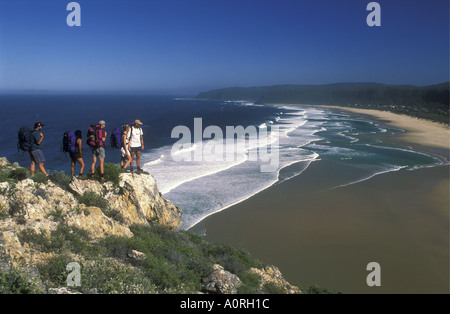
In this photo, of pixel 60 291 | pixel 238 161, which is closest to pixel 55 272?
pixel 60 291

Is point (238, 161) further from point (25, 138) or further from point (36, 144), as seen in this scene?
point (25, 138)

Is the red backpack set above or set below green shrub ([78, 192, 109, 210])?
above

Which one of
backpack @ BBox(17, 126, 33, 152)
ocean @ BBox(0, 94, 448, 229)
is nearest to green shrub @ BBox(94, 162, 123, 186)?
backpack @ BBox(17, 126, 33, 152)

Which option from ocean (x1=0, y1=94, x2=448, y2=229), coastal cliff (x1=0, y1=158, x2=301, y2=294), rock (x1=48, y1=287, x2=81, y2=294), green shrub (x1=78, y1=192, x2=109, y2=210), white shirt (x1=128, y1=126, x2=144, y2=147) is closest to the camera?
rock (x1=48, y1=287, x2=81, y2=294)

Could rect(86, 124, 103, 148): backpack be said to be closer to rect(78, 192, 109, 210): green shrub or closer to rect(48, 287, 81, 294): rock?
rect(78, 192, 109, 210): green shrub

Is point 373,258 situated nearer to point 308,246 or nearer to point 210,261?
point 308,246
